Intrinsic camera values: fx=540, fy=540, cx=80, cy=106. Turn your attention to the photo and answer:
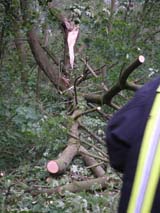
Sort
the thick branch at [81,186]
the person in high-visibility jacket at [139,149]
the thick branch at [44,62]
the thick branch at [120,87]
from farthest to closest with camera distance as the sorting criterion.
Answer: the thick branch at [44,62] < the thick branch at [120,87] < the thick branch at [81,186] < the person in high-visibility jacket at [139,149]

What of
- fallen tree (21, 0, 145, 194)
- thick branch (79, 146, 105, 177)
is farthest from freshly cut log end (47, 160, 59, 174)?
thick branch (79, 146, 105, 177)

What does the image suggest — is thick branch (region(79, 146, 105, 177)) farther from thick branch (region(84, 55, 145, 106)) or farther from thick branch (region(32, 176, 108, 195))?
thick branch (region(84, 55, 145, 106))

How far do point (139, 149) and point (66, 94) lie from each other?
4966mm

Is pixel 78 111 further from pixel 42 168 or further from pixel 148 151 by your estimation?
pixel 148 151

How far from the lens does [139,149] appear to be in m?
0.84

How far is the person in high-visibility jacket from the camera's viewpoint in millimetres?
807

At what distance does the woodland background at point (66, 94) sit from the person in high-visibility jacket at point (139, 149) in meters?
2.34

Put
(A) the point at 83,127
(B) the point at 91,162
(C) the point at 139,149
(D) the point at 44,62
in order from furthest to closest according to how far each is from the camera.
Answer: (D) the point at 44,62 < (A) the point at 83,127 < (B) the point at 91,162 < (C) the point at 139,149

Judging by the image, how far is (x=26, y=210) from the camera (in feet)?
11.8

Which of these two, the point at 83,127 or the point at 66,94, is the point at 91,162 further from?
the point at 66,94

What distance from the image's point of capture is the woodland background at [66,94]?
4.05 m

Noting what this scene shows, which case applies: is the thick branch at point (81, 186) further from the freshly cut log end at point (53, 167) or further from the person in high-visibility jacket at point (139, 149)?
the person in high-visibility jacket at point (139, 149)

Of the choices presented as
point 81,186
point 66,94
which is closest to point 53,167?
point 81,186

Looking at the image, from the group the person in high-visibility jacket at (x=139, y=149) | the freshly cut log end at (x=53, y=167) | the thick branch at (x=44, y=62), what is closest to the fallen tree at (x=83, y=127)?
the freshly cut log end at (x=53, y=167)
